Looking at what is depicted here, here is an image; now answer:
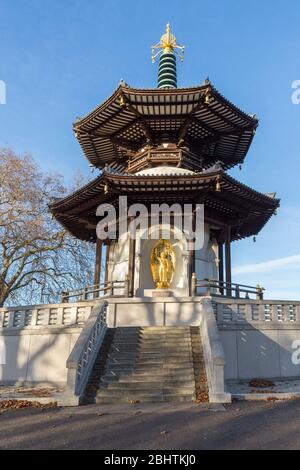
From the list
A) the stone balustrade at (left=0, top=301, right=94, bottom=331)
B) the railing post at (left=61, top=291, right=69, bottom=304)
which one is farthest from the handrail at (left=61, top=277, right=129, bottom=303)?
the stone balustrade at (left=0, top=301, right=94, bottom=331)

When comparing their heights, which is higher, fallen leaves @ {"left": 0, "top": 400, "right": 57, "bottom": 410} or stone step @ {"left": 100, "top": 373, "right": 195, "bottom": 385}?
stone step @ {"left": 100, "top": 373, "right": 195, "bottom": 385}

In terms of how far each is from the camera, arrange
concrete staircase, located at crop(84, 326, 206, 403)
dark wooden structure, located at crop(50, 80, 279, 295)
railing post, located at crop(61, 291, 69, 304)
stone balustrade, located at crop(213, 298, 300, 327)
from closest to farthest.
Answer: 1. concrete staircase, located at crop(84, 326, 206, 403)
2. stone balustrade, located at crop(213, 298, 300, 327)
3. dark wooden structure, located at crop(50, 80, 279, 295)
4. railing post, located at crop(61, 291, 69, 304)

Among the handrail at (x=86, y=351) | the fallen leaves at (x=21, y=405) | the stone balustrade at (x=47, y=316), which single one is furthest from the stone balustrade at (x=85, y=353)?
the stone balustrade at (x=47, y=316)

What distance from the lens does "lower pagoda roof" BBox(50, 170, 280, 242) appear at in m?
14.7

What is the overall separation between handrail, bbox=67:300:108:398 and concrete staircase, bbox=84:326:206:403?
20 cm

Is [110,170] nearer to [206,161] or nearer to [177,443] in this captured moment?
[206,161]

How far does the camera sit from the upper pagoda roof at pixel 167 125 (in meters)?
15.7

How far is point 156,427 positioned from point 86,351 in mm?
4050

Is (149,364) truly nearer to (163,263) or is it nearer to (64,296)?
(163,263)

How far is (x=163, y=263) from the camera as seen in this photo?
16578 millimetres

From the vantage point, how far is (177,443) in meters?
5.84
